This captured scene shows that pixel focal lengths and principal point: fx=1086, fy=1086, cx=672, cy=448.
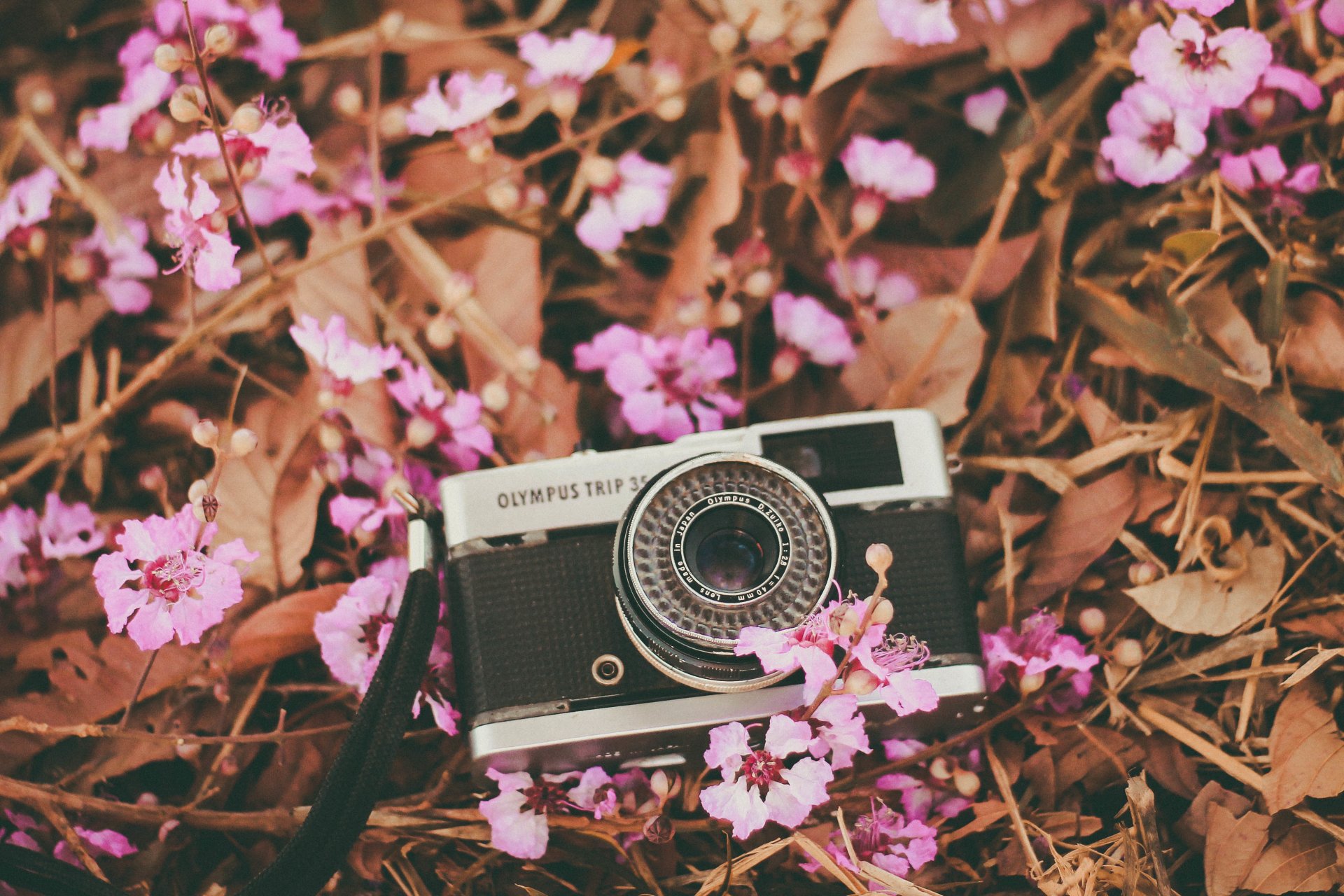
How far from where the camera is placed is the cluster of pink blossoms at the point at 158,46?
0.77 m

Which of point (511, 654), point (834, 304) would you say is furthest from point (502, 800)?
point (834, 304)

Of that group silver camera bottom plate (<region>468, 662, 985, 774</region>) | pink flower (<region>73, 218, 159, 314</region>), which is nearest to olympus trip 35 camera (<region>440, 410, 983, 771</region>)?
silver camera bottom plate (<region>468, 662, 985, 774</region>)

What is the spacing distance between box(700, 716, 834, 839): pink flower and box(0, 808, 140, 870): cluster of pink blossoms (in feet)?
1.24

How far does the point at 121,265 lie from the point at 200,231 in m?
0.22

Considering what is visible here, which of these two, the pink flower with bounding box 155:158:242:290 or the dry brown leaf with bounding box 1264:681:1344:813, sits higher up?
the pink flower with bounding box 155:158:242:290

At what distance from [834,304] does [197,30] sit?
50cm

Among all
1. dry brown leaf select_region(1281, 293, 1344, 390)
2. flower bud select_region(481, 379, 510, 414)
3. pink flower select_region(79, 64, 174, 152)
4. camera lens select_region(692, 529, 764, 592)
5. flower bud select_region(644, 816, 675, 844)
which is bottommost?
flower bud select_region(644, 816, 675, 844)

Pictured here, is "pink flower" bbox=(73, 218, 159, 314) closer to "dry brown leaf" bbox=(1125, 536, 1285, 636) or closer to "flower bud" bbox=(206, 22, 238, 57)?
"flower bud" bbox=(206, 22, 238, 57)

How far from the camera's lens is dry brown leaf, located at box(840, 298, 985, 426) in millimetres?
741

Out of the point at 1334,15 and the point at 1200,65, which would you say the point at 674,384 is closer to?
the point at 1200,65

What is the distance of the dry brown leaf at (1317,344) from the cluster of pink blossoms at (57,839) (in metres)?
0.80

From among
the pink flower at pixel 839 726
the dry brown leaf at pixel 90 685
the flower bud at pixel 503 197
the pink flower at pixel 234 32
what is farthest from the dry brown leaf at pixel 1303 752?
the pink flower at pixel 234 32

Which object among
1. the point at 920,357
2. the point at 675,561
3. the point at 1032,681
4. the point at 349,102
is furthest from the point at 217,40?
the point at 1032,681

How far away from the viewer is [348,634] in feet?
2.22
